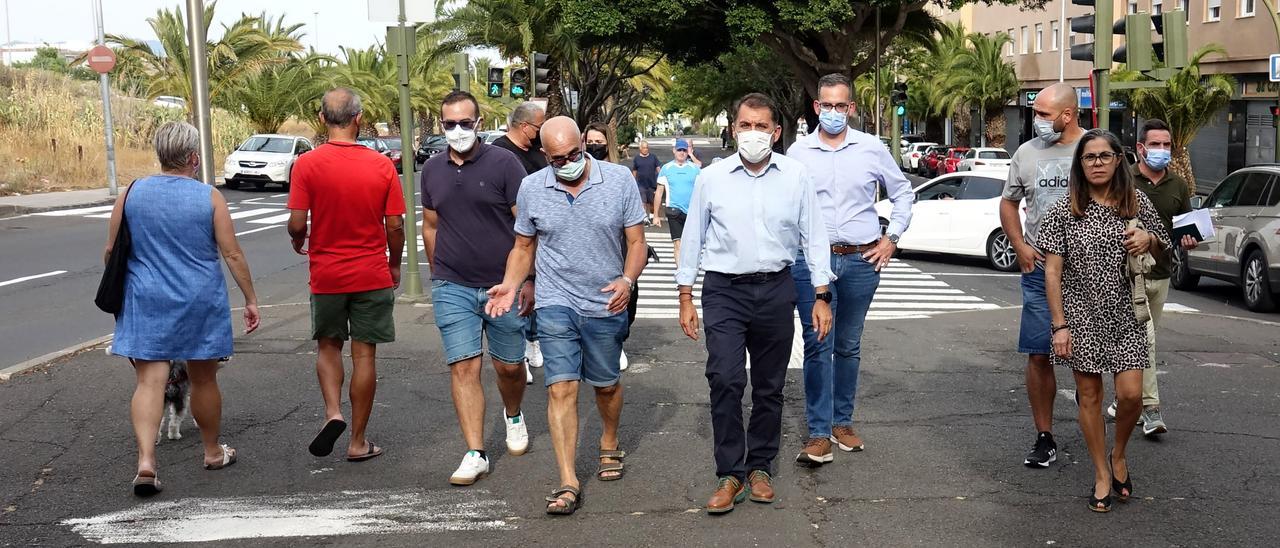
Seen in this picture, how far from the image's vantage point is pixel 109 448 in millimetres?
6762

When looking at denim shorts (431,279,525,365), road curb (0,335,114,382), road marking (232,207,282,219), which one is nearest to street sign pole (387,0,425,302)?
road curb (0,335,114,382)

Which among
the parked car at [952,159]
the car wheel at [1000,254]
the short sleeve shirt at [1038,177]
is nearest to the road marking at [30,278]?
the car wheel at [1000,254]

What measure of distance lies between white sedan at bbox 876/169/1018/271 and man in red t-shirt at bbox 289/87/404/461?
40.4 feet

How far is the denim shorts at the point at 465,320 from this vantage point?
6266mm

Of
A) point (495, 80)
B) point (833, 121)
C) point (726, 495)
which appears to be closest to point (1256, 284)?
point (833, 121)

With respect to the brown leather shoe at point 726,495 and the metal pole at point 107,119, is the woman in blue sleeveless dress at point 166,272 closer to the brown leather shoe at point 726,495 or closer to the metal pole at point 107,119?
the brown leather shoe at point 726,495

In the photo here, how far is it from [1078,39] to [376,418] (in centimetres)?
4832

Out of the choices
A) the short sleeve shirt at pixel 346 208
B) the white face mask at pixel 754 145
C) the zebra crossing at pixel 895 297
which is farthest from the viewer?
the zebra crossing at pixel 895 297

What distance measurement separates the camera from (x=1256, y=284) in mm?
13977

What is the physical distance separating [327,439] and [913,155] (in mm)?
53862

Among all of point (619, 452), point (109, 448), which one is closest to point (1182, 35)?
point (619, 452)

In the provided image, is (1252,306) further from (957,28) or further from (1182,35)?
(957,28)

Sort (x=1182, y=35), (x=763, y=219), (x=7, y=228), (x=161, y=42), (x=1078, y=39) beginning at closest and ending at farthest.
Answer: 1. (x=763, y=219)
2. (x=1182, y=35)
3. (x=7, y=228)
4. (x=161, y=42)
5. (x=1078, y=39)

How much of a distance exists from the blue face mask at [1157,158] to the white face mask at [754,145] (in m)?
2.75
